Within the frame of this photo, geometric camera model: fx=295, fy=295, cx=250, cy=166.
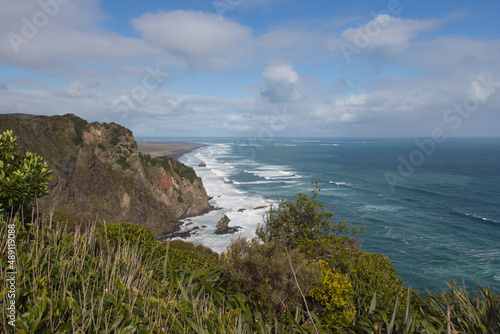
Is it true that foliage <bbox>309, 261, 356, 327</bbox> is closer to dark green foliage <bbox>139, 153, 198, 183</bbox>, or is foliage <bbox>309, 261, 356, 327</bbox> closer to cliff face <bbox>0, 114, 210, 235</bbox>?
cliff face <bbox>0, 114, 210, 235</bbox>

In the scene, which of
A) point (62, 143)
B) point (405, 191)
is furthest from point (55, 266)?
point (405, 191)

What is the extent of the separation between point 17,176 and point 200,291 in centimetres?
678

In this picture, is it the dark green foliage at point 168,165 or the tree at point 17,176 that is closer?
the tree at point 17,176

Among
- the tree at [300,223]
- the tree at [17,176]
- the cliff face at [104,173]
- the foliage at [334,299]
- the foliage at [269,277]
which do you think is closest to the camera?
the foliage at [334,299]

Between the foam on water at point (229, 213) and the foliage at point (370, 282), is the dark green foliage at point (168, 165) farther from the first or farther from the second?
the foliage at point (370, 282)

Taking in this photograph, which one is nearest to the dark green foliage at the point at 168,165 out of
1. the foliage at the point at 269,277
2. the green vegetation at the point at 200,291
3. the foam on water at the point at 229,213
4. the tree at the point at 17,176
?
the foam on water at the point at 229,213

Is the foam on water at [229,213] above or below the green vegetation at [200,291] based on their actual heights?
below

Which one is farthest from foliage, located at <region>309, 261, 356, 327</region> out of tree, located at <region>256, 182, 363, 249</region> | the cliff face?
the cliff face

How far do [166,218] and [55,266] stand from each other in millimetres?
50490

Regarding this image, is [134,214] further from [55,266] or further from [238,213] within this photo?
[55,266]

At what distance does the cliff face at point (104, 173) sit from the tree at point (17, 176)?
37642 millimetres

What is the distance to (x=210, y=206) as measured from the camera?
62312 mm

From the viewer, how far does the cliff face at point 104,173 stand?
46688mm

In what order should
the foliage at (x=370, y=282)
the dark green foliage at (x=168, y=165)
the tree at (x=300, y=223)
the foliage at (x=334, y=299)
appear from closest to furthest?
the foliage at (x=334, y=299) < the foliage at (x=370, y=282) < the tree at (x=300, y=223) < the dark green foliage at (x=168, y=165)
